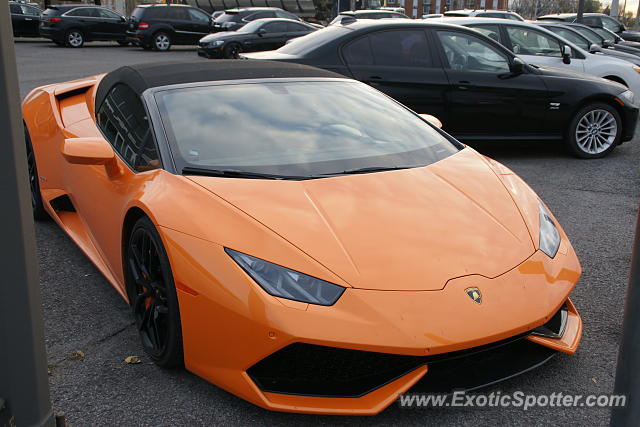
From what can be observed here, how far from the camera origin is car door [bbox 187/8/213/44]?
24766 mm

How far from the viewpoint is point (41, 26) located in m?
24.0

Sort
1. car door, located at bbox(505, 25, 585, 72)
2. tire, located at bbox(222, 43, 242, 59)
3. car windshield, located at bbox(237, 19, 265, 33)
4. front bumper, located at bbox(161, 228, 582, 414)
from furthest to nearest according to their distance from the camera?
car windshield, located at bbox(237, 19, 265, 33) → tire, located at bbox(222, 43, 242, 59) → car door, located at bbox(505, 25, 585, 72) → front bumper, located at bbox(161, 228, 582, 414)

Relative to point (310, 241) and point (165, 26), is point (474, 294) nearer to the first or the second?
point (310, 241)

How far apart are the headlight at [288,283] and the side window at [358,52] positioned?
4.74 m

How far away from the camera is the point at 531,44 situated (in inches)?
367

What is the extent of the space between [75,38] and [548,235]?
24.2 meters

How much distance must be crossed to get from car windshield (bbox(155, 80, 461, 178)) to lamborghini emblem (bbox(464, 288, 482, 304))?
3.12 ft

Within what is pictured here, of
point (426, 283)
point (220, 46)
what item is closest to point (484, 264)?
point (426, 283)

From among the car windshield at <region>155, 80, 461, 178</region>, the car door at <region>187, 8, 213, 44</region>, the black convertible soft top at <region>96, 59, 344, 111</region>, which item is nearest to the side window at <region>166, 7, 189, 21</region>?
the car door at <region>187, 8, 213, 44</region>

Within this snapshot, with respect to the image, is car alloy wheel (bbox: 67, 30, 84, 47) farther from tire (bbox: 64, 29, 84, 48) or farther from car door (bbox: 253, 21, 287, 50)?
car door (bbox: 253, 21, 287, 50)

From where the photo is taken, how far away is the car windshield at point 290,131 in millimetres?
3199

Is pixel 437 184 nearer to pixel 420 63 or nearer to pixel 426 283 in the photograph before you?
pixel 426 283

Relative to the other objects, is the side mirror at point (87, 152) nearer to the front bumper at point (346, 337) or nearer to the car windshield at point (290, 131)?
the car windshield at point (290, 131)

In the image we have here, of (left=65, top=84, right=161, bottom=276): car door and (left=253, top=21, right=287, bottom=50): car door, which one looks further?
(left=253, top=21, right=287, bottom=50): car door
